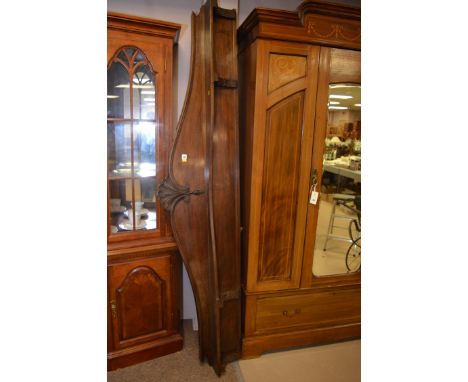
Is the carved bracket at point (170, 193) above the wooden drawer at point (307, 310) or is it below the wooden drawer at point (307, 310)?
above

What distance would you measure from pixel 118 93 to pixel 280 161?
1.06 metres

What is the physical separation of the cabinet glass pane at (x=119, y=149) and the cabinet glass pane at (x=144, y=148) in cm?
4

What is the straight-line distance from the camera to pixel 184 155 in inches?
73.8

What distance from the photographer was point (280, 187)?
1915mm

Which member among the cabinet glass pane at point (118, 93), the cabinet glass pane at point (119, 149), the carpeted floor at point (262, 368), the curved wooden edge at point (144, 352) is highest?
the cabinet glass pane at point (118, 93)

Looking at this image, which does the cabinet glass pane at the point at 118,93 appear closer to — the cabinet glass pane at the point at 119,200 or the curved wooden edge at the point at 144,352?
the cabinet glass pane at the point at 119,200

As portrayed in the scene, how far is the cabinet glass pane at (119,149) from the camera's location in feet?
6.00

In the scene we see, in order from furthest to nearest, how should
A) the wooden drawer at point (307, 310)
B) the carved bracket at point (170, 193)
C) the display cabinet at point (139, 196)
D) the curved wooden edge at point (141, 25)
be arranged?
the wooden drawer at point (307, 310)
the carved bracket at point (170, 193)
the display cabinet at point (139, 196)
the curved wooden edge at point (141, 25)

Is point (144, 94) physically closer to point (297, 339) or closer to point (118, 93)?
point (118, 93)

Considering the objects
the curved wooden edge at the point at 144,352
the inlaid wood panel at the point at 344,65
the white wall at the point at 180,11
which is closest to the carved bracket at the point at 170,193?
the white wall at the point at 180,11
